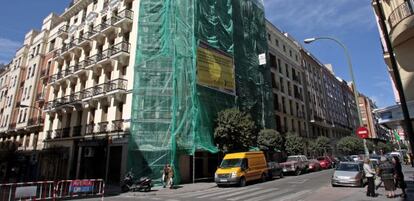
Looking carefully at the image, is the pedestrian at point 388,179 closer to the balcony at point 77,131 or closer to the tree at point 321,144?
the balcony at point 77,131

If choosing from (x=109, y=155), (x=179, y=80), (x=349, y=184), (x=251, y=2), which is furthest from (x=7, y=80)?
(x=349, y=184)

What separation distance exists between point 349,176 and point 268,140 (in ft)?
37.1

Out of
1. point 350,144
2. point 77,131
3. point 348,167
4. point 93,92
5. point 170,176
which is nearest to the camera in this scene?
point 348,167

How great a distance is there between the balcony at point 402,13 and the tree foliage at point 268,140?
51.9ft

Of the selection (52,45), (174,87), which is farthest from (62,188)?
(52,45)

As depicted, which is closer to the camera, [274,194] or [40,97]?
[274,194]

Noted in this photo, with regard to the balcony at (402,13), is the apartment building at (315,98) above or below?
above

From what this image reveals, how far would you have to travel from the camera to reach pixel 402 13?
12234 millimetres

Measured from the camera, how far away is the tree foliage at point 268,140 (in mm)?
26700

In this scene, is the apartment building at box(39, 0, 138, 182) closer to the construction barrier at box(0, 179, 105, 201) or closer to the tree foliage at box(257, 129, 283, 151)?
the construction barrier at box(0, 179, 105, 201)

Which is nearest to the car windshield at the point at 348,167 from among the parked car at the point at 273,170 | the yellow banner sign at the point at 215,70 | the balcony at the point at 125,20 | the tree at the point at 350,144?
the parked car at the point at 273,170

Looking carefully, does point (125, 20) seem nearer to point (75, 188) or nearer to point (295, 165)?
point (75, 188)

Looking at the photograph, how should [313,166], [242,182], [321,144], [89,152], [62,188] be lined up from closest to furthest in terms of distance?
[62,188]
[242,182]
[89,152]
[313,166]
[321,144]

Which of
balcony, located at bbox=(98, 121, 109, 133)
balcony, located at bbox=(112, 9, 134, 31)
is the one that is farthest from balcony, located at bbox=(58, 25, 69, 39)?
balcony, located at bbox=(98, 121, 109, 133)
